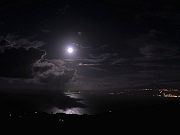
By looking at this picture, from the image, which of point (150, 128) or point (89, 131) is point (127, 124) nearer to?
point (150, 128)

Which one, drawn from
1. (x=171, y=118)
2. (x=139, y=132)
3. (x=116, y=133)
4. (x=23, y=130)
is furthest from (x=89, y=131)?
(x=171, y=118)

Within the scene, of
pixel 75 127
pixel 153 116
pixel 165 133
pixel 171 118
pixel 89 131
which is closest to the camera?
pixel 165 133

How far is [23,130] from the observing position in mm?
45000

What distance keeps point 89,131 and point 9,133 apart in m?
12.9

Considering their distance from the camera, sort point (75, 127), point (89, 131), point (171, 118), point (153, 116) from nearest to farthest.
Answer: point (89, 131) < point (75, 127) < point (171, 118) < point (153, 116)

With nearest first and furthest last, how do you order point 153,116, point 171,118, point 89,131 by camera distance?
1. point 89,131
2. point 171,118
3. point 153,116

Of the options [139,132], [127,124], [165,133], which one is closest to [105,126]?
[127,124]

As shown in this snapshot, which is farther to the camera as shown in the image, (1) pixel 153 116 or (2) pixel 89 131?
(1) pixel 153 116

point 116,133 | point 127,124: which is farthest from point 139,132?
point 127,124

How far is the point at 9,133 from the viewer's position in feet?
137

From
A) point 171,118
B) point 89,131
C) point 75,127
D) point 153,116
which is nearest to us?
point 89,131

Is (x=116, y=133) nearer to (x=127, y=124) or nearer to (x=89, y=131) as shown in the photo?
(x=89, y=131)

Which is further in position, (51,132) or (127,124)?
(127,124)

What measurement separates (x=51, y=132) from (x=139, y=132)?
47.5ft
